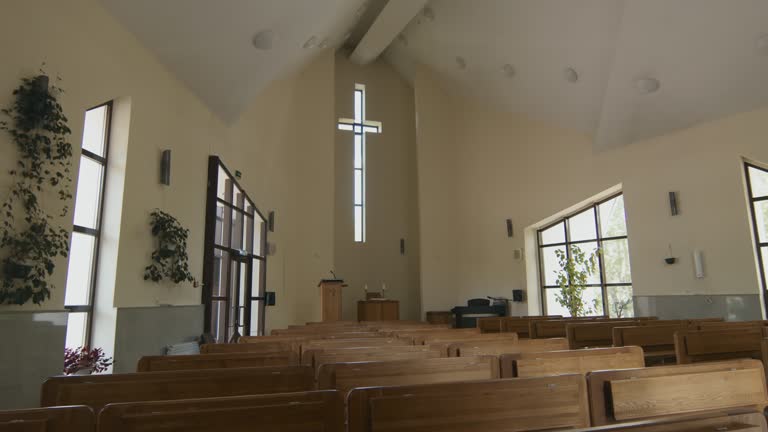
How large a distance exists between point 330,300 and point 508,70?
5.82 m

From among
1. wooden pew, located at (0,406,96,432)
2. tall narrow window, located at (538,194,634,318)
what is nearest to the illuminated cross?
tall narrow window, located at (538,194,634,318)

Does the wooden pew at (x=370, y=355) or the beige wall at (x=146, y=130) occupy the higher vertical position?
the beige wall at (x=146, y=130)

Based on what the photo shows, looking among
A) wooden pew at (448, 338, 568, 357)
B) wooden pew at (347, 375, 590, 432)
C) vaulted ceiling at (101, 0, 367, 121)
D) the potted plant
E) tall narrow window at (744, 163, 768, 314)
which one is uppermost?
vaulted ceiling at (101, 0, 367, 121)

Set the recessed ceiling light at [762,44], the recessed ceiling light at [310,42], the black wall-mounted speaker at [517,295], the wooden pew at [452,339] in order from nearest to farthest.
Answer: the wooden pew at [452,339] → the recessed ceiling light at [762,44] → the recessed ceiling light at [310,42] → the black wall-mounted speaker at [517,295]

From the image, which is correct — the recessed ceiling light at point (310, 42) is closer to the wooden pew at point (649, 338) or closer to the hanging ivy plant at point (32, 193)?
the hanging ivy plant at point (32, 193)

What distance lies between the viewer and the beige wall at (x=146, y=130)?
356cm

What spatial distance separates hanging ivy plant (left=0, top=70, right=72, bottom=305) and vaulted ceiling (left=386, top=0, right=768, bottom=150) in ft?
22.1

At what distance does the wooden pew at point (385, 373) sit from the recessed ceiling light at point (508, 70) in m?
8.44

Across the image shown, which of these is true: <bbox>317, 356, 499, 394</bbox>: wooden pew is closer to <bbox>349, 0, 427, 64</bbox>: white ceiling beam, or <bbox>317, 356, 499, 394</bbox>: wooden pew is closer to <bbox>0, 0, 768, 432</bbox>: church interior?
<bbox>0, 0, 768, 432</bbox>: church interior

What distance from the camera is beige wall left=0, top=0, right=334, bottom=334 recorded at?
356cm

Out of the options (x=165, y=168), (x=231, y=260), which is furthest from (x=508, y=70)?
(x=165, y=168)

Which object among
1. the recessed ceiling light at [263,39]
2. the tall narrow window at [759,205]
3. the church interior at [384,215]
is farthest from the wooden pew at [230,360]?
the tall narrow window at [759,205]

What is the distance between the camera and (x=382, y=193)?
1334 centimetres

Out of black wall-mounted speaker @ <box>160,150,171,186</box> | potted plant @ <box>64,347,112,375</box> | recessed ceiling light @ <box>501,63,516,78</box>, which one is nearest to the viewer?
potted plant @ <box>64,347,112,375</box>
